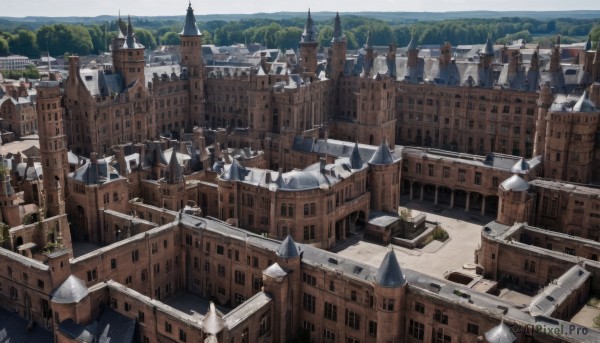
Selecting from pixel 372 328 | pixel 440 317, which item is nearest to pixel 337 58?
pixel 372 328

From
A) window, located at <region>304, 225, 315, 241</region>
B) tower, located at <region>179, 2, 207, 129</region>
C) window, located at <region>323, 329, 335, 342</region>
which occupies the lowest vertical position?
window, located at <region>323, 329, 335, 342</region>

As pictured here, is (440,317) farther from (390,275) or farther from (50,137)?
(50,137)

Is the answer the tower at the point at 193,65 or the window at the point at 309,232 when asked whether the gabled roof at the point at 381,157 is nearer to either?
the window at the point at 309,232

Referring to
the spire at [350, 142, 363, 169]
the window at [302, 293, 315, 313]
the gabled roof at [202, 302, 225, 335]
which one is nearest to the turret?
the window at [302, 293, 315, 313]

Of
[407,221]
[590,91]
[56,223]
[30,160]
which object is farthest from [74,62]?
[590,91]

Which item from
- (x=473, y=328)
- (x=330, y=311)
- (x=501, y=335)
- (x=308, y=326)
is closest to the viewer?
(x=501, y=335)

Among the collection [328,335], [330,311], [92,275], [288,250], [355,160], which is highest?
[355,160]

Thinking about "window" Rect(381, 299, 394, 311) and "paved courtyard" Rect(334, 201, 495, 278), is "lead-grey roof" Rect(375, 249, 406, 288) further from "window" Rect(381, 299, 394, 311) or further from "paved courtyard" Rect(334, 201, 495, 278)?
"paved courtyard" Rect(334, 201, 495, 278)

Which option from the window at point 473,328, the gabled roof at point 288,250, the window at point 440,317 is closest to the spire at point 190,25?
the gabled roof at point 288,250
